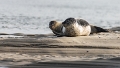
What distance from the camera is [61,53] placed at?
8.00 metres

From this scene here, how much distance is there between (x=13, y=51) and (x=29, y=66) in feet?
5.68

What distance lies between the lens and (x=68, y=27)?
402 inches

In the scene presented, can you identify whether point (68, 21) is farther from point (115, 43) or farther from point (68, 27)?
point (115, 43)

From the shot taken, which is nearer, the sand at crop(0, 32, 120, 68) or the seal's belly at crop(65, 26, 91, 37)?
the sand at crop(0, 32, 120, 68)

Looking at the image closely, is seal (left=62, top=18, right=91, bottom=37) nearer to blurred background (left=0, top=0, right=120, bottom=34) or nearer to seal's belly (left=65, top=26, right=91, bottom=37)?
seal's belly (left=65, top=26, right=91, bottom=37)

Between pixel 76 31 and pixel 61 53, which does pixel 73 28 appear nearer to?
pixel 76 31

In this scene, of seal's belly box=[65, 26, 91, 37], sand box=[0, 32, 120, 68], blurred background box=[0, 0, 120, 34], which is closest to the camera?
sand box=[0, 32, 120, 68]

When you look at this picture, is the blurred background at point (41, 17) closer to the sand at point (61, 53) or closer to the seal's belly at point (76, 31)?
the seal's belly at point (76, 31)

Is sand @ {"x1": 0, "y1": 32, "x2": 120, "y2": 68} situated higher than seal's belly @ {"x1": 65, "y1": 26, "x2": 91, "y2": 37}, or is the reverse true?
seal's belly @ {"x1": 65, "y1": 26, "x2": 91, "y2": 37}

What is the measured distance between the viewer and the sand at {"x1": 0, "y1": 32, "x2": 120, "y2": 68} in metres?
6.63

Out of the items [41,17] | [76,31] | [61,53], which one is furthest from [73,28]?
[41,17]

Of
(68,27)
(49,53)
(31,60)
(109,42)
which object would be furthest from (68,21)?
(31,60)

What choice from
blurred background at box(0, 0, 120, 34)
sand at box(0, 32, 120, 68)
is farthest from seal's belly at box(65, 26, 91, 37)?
blurred background at box(0, 0, 120, 34)

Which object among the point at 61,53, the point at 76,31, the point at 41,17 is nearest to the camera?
the point at 61,53
